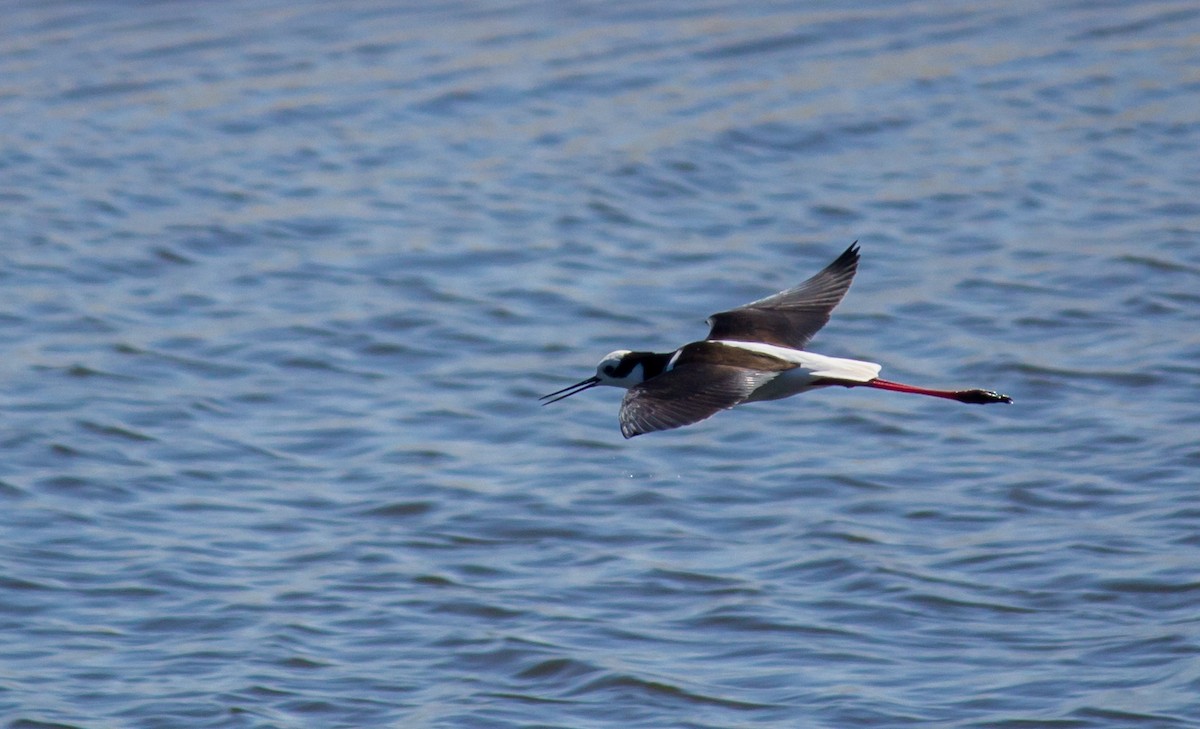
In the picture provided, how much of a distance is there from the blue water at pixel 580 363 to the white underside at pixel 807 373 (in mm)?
910

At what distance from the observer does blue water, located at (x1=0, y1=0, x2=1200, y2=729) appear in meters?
7.31

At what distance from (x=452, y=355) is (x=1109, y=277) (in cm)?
393

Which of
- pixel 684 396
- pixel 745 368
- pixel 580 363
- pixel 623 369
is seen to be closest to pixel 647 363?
pixel 623 369

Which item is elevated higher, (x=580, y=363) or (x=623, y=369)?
(x=623, y=369)

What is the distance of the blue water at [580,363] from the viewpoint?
7.31m

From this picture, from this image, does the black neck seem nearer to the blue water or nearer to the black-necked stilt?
the black-necked stilt

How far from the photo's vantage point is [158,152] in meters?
13.9

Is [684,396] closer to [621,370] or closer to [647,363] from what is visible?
[647,363]

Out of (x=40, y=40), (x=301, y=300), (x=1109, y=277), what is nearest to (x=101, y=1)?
→ (x=40, y=40)

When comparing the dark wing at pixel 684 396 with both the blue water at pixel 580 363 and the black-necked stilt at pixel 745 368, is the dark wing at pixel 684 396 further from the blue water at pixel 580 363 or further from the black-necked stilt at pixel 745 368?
the blue water at pixel 580 363

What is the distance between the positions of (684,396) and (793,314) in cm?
165

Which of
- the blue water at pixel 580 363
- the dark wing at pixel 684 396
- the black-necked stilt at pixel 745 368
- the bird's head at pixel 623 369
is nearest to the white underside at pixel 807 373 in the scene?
the black-necked stilt at pixel 745 368

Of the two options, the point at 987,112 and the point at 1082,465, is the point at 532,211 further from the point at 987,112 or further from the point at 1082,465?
the point at 1082,465

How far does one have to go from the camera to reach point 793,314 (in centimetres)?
822
